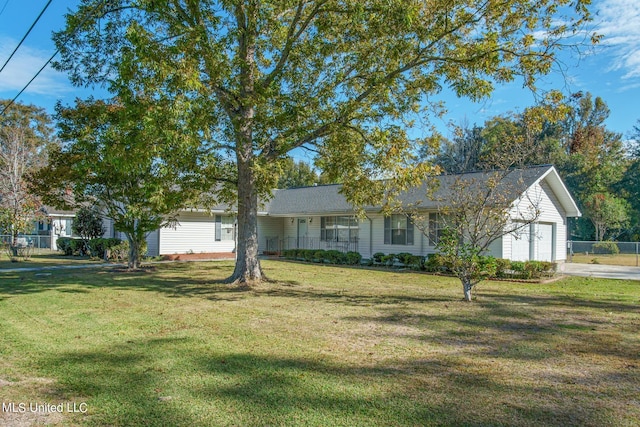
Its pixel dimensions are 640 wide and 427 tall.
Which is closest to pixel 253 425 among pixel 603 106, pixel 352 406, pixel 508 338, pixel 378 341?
pixel 352 406

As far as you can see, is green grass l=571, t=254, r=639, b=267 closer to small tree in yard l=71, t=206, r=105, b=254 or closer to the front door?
the front door

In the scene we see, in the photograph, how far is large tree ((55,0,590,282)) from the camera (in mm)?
9773

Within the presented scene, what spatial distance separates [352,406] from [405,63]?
9.52 meters

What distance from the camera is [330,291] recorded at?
1207cm

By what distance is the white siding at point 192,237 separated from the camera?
23.5 m

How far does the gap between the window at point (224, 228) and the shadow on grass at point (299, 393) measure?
20204 millimetres

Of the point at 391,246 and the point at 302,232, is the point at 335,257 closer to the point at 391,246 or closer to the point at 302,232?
the point at 391,246

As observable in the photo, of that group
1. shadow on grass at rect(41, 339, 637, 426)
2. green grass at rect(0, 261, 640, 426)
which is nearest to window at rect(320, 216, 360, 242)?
green grass at rect(0, 261, 640, 426)

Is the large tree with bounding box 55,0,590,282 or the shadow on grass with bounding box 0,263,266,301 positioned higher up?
the large tree with bounding box 55,0,590,282

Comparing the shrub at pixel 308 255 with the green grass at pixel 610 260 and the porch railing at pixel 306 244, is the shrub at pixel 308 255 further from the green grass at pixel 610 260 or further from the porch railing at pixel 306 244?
Answer: the green grass at pixel 610 260

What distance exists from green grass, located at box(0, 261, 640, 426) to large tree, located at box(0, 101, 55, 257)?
1298 cm

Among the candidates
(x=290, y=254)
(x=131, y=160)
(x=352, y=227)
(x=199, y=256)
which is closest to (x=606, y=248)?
(x=352, y=227)

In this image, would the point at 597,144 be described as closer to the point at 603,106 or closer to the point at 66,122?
the point at 603,106

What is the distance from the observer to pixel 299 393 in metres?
4.44
